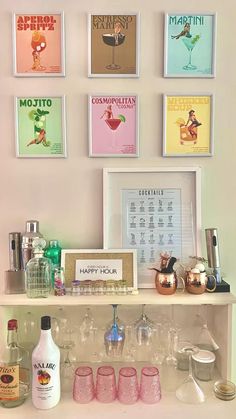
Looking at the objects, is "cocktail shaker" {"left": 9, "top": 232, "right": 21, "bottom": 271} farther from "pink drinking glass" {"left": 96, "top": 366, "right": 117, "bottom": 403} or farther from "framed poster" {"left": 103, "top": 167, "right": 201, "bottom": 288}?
"pink drinking glass" {"left": 96, "top": 366, "right": 117, "bottom": 403}

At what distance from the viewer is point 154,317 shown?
1481 millimetres

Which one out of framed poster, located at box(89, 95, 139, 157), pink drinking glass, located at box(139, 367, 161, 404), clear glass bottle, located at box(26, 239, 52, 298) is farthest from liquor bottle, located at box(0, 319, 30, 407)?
framed poster, located at box(89, 95, 139, 157)

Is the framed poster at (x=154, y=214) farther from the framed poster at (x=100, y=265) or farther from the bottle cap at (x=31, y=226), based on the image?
the bottle cap at (x=31, y=226)

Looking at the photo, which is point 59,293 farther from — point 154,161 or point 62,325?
point 154,161

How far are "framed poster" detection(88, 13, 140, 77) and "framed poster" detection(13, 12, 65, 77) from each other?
0.10m

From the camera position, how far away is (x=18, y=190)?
56.8 inches

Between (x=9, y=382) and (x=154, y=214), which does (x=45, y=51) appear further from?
(x=9, y=382)

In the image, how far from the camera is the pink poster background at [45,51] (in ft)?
4.54

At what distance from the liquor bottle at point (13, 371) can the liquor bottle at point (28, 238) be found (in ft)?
0.64

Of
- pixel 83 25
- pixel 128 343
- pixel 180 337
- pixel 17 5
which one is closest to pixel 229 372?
pixel 180 337

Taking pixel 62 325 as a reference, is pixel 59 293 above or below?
above

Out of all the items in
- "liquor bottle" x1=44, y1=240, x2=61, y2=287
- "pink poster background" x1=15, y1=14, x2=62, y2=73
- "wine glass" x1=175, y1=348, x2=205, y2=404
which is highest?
"pink poster background" x1=15, y1=14, x2=62, y2=73

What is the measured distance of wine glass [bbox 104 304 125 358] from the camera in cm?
140

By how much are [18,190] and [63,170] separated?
0.16 metres
